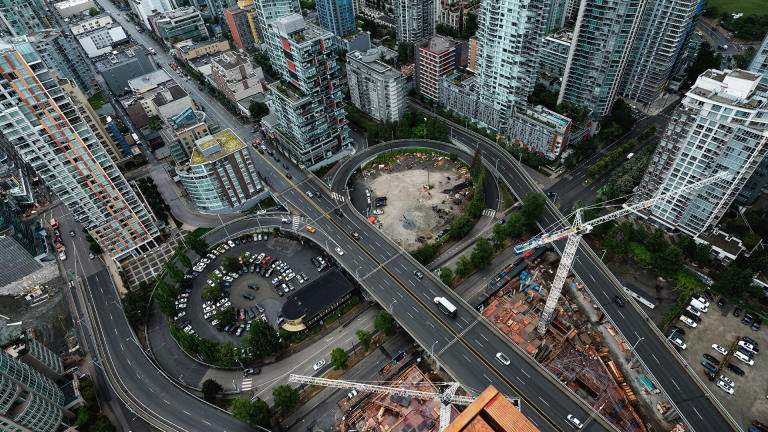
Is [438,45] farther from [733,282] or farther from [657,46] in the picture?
[733,282]

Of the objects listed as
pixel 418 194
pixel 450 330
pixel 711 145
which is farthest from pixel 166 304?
pixel 711 145

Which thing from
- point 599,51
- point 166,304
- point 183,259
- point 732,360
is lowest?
point 732,360

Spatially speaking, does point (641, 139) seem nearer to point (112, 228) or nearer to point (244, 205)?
point (244, 205)

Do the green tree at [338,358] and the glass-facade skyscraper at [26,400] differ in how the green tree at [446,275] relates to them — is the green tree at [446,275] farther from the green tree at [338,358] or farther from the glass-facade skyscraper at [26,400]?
the glass-facade skyscraper at [26,400]

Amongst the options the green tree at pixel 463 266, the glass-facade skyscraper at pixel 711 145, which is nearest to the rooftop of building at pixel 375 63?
the green tree at pixel 463 266

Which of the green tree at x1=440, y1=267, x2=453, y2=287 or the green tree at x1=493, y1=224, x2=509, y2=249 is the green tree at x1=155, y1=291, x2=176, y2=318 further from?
the green tree at x1=493, y1=224, x2=509, y2=249

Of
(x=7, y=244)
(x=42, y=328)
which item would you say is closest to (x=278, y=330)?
(x=42, y=328)
